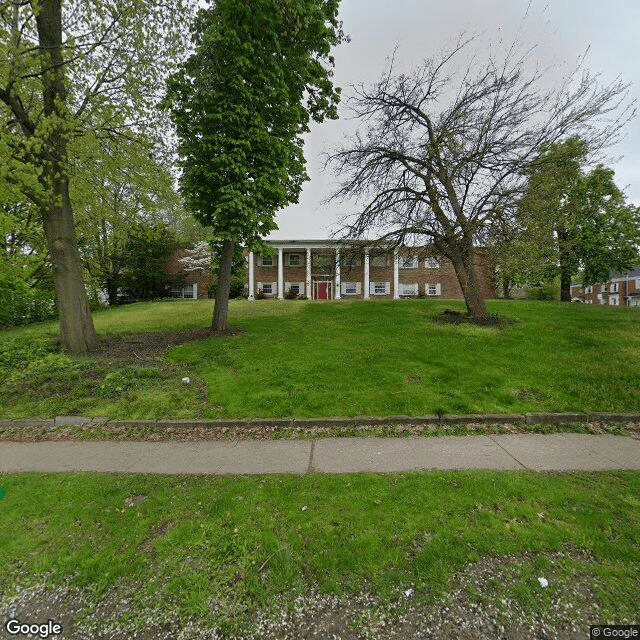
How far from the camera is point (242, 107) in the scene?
796 cm

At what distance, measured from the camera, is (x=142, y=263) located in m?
26.7

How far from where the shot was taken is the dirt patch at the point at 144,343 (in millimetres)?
8609

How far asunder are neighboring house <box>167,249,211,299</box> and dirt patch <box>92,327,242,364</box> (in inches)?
866

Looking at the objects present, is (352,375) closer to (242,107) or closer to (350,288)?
(242,107)

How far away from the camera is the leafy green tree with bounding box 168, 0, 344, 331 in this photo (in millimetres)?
7613

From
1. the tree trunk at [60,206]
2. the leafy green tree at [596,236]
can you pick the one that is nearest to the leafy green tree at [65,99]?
the tree trunk at [60,206]

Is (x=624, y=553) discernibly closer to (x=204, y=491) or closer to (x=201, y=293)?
(x=204, y=491)

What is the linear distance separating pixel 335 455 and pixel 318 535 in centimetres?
156

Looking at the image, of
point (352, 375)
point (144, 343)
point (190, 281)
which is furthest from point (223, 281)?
point (190, 281)

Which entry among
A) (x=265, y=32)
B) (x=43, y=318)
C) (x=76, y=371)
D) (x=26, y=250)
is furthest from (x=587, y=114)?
(x=43, y=318)

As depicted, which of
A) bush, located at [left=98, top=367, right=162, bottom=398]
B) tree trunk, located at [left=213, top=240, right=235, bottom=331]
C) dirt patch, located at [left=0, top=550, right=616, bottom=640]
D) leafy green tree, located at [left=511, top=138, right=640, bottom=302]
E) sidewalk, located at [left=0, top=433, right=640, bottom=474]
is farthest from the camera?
leafy green tree, located at [left=511, top=138, right=640, bottom=302]

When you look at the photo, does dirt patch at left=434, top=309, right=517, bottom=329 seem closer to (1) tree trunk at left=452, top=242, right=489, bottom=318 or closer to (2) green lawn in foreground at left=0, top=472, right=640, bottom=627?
(1) tree trunk at left=452, top=242, right=489, bottom=318

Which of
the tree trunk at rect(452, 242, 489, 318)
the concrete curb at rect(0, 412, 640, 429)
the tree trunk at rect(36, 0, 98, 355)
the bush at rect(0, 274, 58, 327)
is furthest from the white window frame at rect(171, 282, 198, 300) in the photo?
the concrete curb at rect(0, 412, 640, 429)

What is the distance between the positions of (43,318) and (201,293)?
47.4ft
